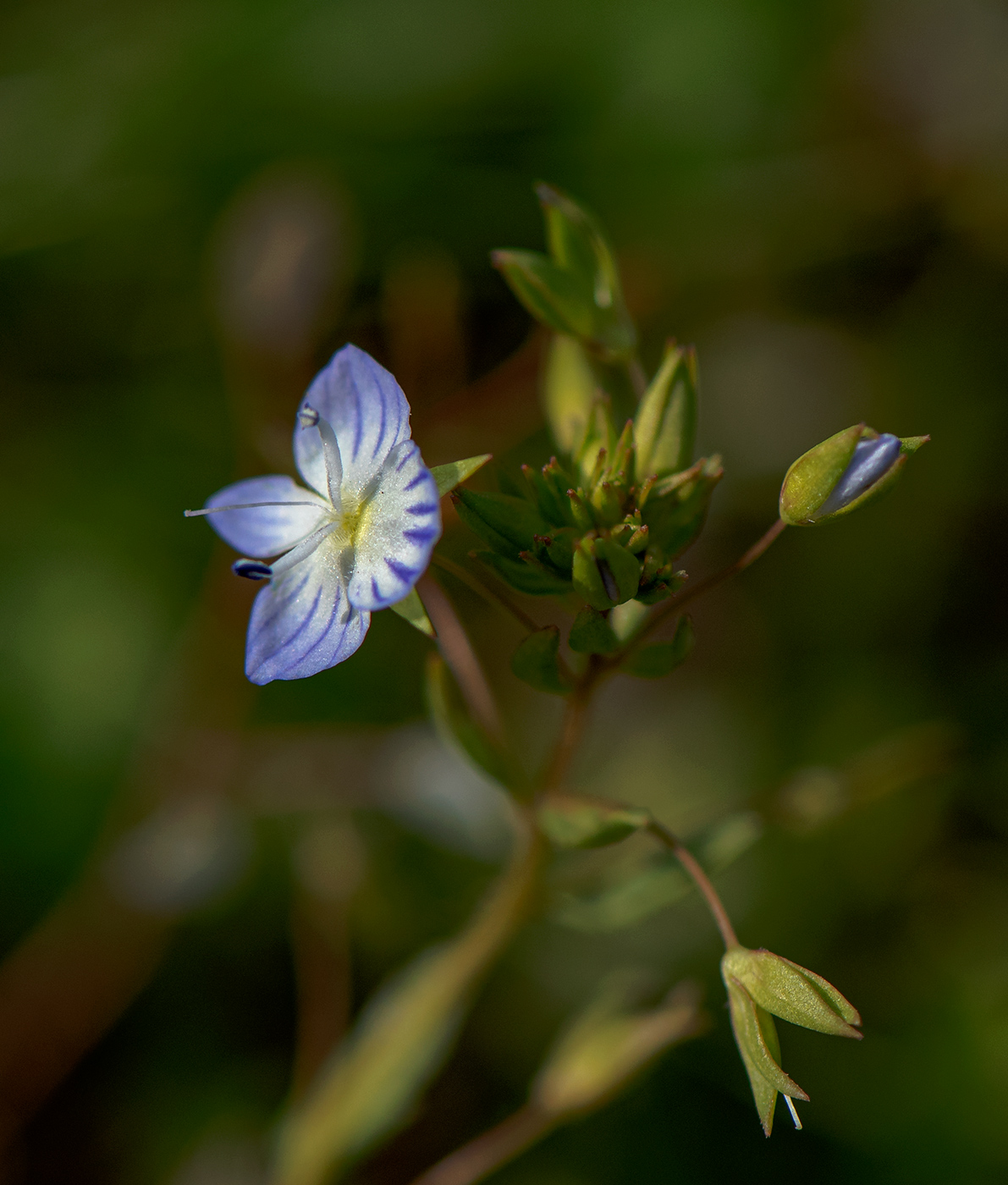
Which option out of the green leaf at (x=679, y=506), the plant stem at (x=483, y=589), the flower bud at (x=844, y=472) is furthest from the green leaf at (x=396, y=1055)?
the flower bud at (x=844, y=472)

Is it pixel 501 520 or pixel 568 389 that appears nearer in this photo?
pixel 501 520

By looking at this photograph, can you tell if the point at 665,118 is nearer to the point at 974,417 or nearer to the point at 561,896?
the point at 974,417

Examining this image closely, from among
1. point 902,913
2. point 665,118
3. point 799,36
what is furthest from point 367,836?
point 799,36

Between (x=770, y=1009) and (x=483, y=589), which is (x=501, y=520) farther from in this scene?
(x=770, y=1009)

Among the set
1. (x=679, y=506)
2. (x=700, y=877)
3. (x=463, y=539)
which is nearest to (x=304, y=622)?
(x=679, y=506)

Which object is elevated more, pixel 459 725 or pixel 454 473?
pixel 454 473

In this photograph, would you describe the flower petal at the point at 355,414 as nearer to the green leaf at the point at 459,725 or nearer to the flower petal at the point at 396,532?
the flower petal at the point at 396,532

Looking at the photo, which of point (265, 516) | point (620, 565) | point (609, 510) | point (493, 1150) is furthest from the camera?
point (493, 1150)
